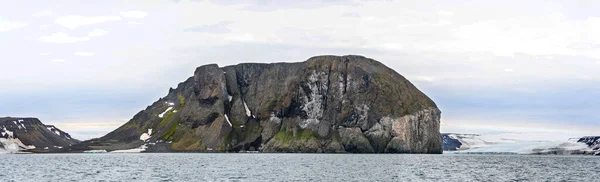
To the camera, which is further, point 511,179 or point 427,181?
point 511,179

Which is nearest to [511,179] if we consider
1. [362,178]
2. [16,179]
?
[362,178]

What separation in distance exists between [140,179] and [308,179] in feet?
68.3

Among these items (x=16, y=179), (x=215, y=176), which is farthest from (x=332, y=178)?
(x=16, y=179)

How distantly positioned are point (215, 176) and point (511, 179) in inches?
1542

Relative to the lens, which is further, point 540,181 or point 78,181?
point 540,181

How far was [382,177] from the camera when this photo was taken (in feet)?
299

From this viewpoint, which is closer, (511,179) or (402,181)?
(402,181)

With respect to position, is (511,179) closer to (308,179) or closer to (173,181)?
(308,179)

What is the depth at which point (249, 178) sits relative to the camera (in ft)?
286

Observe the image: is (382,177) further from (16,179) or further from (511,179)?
(16,179)

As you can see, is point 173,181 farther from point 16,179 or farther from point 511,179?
point 511,179

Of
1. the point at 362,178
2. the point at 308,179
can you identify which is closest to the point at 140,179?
the point at 308,179

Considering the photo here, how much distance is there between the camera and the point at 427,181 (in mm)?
83562

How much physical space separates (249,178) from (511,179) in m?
34.6
